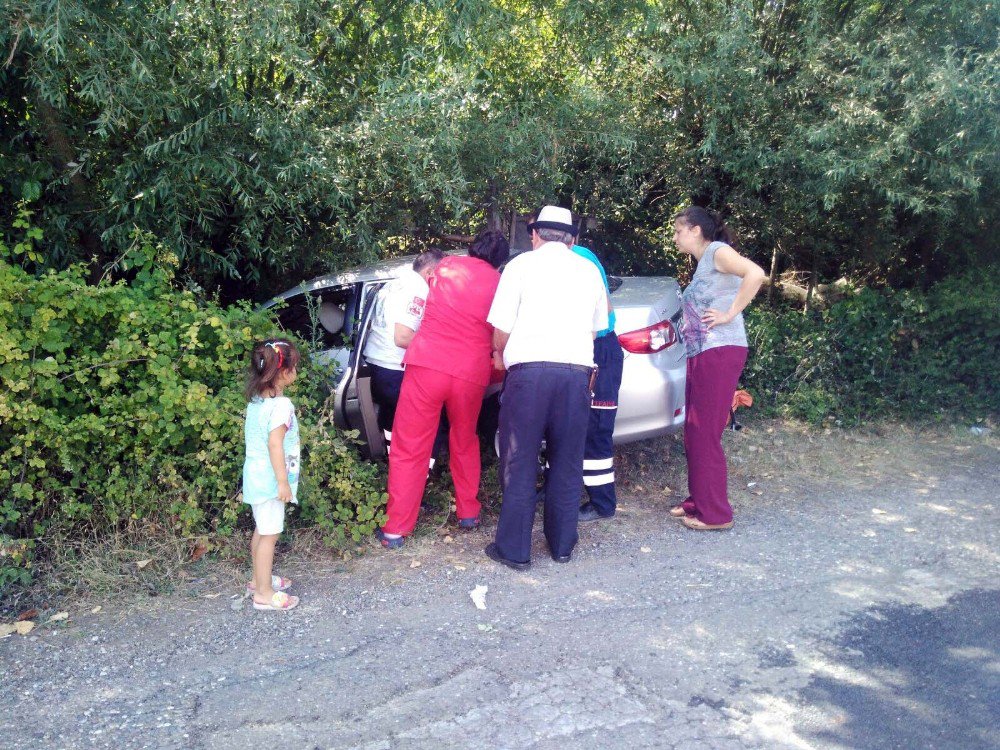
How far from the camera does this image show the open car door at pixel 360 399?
217 inches

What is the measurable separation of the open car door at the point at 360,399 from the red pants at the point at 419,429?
38cm

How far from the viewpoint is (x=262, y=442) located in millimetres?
4355

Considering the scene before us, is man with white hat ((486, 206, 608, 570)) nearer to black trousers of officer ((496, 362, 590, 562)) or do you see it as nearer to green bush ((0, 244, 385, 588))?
black trousers of officer ((496, 362, 590, 562))

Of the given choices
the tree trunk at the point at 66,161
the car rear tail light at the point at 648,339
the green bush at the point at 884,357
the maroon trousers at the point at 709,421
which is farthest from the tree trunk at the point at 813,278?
the tree trunk at the point at 66,161

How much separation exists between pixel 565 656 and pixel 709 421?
201 centimetres

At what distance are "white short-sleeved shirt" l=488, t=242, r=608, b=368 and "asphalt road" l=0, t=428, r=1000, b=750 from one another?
1.24 m

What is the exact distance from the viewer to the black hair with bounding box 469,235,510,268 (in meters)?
5.25

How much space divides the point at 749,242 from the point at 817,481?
9.54 feet

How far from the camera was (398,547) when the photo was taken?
17.2ft

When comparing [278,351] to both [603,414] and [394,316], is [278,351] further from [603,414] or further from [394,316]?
[603,414]

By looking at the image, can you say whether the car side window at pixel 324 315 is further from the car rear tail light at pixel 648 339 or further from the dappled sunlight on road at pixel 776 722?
the dappled sunlight on road at pixel 776 722

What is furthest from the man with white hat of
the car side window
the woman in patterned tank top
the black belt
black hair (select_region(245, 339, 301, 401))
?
the car side window

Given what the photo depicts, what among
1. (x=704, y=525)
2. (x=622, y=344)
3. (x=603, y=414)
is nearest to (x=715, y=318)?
Answer: (x=622, y=344)

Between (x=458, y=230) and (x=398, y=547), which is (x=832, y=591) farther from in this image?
(x=458, y=230)
